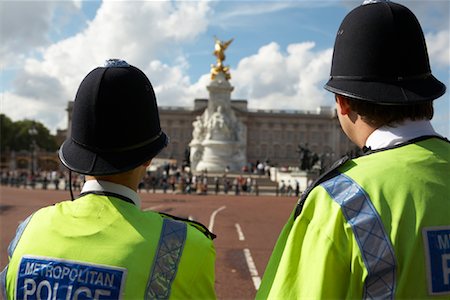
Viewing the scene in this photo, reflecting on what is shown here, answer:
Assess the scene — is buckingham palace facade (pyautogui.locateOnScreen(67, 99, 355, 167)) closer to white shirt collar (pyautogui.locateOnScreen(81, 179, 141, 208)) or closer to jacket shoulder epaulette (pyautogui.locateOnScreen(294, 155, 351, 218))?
white shirt collar (pyautogui.locateOnScreen(81, 179, 141, 208))

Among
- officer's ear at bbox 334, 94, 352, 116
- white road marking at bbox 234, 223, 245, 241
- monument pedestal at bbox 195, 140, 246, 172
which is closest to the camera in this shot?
officer's ear at bbox 334, 94, 352, 116

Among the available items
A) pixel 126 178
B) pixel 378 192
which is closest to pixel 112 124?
pixel 126 178

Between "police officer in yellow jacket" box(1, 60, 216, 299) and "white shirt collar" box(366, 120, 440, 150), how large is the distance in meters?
0.71

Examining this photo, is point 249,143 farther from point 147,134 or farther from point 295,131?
point 147,134

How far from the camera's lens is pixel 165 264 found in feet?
5.83

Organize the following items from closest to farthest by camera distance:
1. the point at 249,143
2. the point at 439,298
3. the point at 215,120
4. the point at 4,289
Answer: the point at 439,298
the point at 4,289
the point at 215,120
the point at 249,143

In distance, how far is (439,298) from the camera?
1.59 m

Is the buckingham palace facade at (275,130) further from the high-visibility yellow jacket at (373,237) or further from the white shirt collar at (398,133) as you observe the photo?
the high-visibility yellow jacket at (373,237)

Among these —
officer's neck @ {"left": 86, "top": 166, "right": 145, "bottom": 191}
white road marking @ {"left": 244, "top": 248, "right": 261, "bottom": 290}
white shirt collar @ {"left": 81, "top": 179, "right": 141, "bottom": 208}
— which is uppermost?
officer's neck @ {"left": 86, "top": 166, "right": 145, "bottom": 191}

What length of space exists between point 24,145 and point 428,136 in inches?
4445

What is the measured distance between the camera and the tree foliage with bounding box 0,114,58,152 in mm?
100938

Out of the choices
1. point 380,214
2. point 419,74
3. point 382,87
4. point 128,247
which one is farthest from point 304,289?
point 419,74

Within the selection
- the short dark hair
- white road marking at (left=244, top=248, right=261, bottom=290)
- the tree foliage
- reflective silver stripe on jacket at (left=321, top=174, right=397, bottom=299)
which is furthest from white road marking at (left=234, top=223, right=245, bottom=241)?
the tree foliage

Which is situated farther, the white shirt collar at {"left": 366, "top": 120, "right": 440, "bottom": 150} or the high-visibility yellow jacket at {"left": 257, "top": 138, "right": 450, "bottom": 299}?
the white shirt collar at {"left": 366, "top": 120, "right": 440, "bottom": 150}
